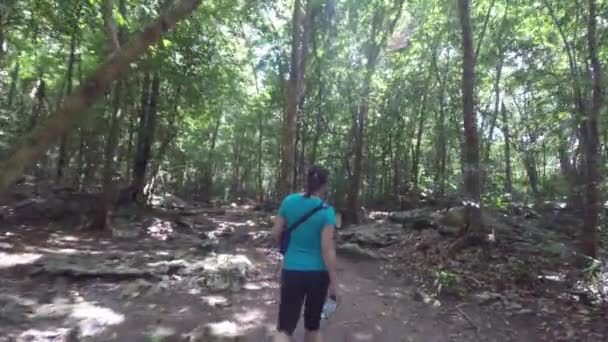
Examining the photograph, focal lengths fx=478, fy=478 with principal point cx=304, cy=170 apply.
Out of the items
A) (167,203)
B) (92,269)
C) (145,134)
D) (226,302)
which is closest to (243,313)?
(226,302)

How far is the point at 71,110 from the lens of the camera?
2627 mm

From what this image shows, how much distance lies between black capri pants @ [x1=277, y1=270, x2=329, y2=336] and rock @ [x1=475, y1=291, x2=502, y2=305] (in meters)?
3.89

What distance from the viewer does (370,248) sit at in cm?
1145

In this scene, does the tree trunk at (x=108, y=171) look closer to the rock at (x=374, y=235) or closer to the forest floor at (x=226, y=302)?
the forest floor at (x=226, y=302)

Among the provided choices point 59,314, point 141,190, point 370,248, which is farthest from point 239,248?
point 141,190

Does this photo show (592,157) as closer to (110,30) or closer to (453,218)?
(453,218)

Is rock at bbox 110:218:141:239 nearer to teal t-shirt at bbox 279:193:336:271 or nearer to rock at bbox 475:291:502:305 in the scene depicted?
rock at bbox 475:291:502:305

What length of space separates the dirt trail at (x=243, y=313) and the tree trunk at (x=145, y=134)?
9839 millimetres

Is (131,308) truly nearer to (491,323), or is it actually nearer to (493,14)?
(491,323)

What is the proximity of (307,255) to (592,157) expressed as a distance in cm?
517

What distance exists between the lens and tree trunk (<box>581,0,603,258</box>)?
6.77 metres

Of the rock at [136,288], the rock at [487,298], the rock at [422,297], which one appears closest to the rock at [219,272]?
the rock at [136,288]

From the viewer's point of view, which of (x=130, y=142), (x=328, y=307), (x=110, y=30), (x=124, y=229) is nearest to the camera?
(x=328, y=307)

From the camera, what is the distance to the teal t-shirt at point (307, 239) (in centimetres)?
378
